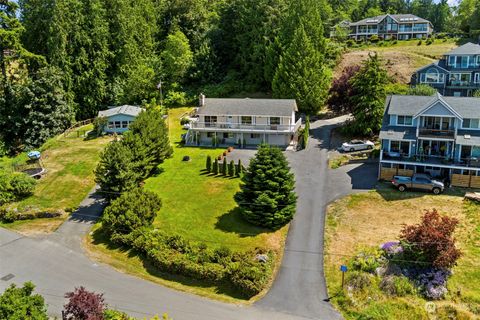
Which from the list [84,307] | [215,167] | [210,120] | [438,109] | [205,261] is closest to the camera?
[84,307]

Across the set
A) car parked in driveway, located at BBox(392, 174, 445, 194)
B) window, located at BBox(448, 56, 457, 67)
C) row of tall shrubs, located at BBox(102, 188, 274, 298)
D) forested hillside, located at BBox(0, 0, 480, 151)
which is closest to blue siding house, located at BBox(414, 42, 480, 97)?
window, located at BBox(448, 56, 457, 67)

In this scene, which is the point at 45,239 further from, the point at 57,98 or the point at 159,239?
the point at 57,98

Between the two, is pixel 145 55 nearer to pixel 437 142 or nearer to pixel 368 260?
pixel 437 142

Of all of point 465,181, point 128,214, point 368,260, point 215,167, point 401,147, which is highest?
point 401,147

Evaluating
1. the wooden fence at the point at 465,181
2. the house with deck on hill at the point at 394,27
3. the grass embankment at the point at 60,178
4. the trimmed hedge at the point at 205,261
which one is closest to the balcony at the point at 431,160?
the wooden fence at the point at 465,181

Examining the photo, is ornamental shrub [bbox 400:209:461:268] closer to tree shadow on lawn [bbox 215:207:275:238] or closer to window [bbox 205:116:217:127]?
tree shadow on lawn [bbox 215:207:275:238]

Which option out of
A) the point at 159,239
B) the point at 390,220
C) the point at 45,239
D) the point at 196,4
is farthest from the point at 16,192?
the point at 196,4

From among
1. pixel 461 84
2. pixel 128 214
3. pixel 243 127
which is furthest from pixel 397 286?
pixel 461 84
